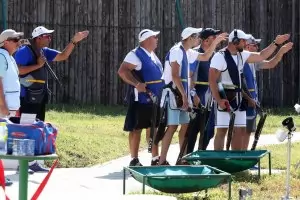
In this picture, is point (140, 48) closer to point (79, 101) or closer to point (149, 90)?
point (149, 90)

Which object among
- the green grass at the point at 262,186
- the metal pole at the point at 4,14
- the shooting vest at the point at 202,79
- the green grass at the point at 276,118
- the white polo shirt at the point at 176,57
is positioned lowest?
the green grass at the point at 276,118

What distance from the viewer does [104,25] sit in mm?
21469

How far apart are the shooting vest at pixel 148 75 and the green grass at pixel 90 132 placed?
4.70ft

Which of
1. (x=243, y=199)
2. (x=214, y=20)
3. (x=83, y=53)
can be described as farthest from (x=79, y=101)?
(x=243, y=199)

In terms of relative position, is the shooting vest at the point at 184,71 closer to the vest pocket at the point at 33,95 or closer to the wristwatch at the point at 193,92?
the wristwatch at the point at 193,92

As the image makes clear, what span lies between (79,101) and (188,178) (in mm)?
13249

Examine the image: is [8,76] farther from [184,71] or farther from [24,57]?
[184,71]

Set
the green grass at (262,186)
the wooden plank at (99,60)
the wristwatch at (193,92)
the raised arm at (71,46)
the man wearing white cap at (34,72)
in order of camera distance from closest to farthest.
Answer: the green grass at (262,186) < the man wearing white cap at (34,72) < the raised arm at (71,46) < the wristwatch at (193,92) < the wooden plank at (99,60)

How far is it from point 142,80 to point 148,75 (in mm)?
103

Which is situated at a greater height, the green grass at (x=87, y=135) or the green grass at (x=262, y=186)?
the green grass at (x=262, y=186)

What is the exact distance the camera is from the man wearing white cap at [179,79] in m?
10.9

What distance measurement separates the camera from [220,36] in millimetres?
10859

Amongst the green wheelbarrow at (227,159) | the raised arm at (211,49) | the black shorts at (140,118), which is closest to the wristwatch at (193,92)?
the raised arm at (211,49)

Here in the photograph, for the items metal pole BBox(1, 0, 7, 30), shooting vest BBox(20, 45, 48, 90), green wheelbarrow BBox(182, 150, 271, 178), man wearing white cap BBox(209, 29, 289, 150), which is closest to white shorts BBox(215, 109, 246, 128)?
man wearing white cap BBox(209, 29, 289, 150)
